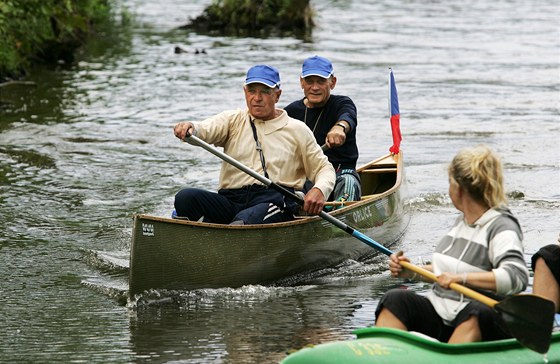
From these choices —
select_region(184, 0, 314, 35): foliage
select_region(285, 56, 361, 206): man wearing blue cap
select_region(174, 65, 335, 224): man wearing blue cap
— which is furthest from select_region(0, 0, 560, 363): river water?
select_region(184, 0, 314, 35): foliage

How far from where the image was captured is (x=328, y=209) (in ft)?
30.5

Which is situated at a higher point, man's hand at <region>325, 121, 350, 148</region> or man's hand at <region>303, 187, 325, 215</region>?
man's hand at <region>325, 121, 350, 148</region>

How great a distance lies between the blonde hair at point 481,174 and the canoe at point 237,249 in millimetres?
2665

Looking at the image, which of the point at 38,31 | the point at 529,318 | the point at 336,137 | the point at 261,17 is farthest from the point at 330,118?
the point at 261,17

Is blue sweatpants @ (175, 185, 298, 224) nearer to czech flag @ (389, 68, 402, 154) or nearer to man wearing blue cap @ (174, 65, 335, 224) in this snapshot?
man wearing blue cap @ (174, 65, 335, 224)

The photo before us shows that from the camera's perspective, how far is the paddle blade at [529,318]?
513cm

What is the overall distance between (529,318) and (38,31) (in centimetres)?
1788

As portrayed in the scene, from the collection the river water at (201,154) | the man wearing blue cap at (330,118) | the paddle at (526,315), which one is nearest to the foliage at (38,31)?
the river water at (201,154)

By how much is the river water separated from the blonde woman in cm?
155

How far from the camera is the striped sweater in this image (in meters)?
5.16

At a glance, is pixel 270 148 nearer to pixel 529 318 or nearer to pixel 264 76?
pixel 264 76

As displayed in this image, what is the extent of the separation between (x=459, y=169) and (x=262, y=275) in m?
3.36

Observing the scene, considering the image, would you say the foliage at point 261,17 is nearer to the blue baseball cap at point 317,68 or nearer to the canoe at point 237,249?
the blue baseball cap at point 317,68

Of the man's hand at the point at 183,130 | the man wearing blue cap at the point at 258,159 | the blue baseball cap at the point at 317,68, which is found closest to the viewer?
the man's hand at the point at 183,130
